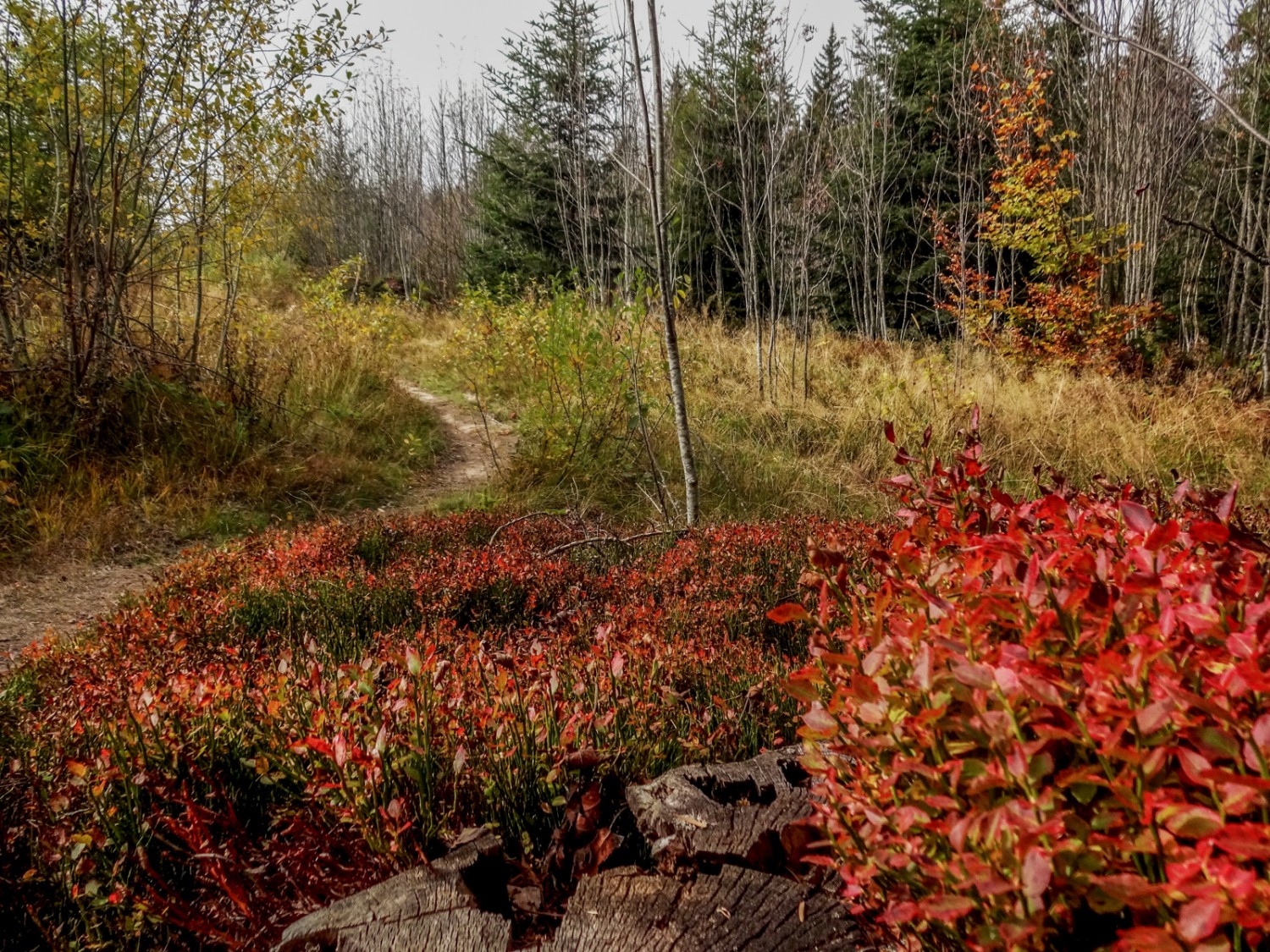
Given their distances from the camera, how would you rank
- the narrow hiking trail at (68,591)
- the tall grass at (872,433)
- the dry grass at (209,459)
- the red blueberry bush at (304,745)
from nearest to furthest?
the red blueberry bush at (304,745) < the narrow hiking trail at (68,591) < the dry grass at (209,459) < the tall grass at (872,433)

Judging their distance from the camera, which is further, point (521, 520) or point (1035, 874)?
point (521, 520)

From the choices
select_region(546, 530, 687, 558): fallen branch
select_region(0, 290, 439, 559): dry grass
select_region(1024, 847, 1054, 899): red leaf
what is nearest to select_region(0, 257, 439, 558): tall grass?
select_region(0, 290, 439, 559): dry grass

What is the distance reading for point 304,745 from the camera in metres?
1.58

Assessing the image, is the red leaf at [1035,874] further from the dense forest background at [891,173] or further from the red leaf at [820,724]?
the dense forest background at [891,173]

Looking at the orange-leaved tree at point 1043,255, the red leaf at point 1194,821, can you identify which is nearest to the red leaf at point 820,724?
the red leaf at point 1194,821

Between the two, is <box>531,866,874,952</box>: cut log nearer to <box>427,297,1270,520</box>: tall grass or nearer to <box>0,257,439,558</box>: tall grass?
<box>427,297,1270,520</box>: tall grass

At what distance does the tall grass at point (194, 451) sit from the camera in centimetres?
483

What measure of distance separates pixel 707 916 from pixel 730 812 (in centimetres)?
28

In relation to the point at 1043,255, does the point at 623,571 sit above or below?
below

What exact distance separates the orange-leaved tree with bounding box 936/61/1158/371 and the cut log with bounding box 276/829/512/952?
10719mm

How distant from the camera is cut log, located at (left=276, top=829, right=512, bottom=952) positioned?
120 cm

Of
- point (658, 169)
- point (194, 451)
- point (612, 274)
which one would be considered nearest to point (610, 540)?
point (658, 169)

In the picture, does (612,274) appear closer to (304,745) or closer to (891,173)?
(891,173)

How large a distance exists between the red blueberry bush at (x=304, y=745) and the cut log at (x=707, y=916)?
37 cm
